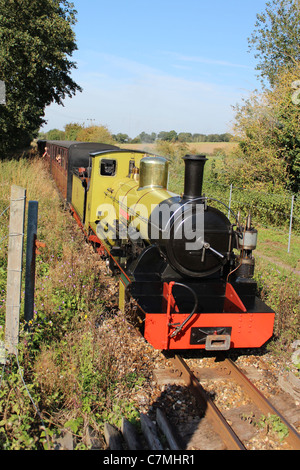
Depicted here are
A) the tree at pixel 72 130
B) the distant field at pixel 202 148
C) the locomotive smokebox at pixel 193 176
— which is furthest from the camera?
the tree at pixel 72 130

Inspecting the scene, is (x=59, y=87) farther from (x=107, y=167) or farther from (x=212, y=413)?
(x=212, y=413)

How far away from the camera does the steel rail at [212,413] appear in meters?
3.17

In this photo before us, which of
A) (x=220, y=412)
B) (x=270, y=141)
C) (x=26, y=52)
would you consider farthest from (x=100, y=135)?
(x=220, y=412)

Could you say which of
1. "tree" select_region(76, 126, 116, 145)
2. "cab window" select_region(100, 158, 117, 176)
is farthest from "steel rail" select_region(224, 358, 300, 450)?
"tree" select_region(76, 126, 116, 145)

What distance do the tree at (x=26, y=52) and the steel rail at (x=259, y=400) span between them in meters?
15.1

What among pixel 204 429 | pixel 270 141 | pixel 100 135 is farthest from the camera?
pixel 100 135

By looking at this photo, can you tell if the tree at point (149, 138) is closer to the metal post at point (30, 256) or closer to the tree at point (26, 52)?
the tree at point (26, 52)

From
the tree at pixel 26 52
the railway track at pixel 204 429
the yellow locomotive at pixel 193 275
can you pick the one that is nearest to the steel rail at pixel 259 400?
the railway track at pixel 204 429

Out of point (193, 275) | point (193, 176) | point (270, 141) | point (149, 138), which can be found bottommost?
point (193, 275)

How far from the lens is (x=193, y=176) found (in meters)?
4.75

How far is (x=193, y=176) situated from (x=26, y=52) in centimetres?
1425

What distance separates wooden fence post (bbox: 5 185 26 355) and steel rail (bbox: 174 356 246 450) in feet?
5.87

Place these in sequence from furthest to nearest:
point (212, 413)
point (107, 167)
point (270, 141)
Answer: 1. point (270, 141)
2. point (107, 167)
3. point (212, 413)

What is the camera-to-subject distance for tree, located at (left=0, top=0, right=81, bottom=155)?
611 inches
